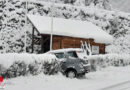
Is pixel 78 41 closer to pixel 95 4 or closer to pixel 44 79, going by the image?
pixel 44 79

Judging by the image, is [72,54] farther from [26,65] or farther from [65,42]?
[65,42]

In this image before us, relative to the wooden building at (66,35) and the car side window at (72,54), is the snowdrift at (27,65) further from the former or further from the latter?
the wooden building at (66,35)

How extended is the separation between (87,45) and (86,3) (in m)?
30.6

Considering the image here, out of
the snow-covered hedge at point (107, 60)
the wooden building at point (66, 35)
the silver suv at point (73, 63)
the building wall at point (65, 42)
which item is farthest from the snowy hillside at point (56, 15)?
the silver suv at point (73, 63)

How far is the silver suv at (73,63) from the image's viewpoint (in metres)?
15.0

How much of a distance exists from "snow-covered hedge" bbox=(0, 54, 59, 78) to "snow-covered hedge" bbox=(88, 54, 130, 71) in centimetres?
631

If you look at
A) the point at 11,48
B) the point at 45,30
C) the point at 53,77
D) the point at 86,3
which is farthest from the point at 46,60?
the point at 86,3

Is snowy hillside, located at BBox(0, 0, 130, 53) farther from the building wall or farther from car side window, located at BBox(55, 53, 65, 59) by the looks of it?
car side window, located at BBox(55, 53, 65, 59)

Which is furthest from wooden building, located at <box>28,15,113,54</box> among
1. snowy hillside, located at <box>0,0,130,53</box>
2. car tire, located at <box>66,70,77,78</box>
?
car tire, located at <box>66,70,77,78</box>

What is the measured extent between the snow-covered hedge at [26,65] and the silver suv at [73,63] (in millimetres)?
705

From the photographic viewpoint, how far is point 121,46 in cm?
4672

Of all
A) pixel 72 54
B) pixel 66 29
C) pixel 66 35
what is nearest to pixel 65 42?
pixel 66 35

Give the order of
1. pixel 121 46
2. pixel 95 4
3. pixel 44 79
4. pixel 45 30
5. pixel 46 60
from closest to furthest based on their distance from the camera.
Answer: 1. pixel 44 79
2. pixel 46 60
3. pixel 45 30
4. pixel 121 46
5. pixel 95 4

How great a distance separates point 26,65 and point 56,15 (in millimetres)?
33766
